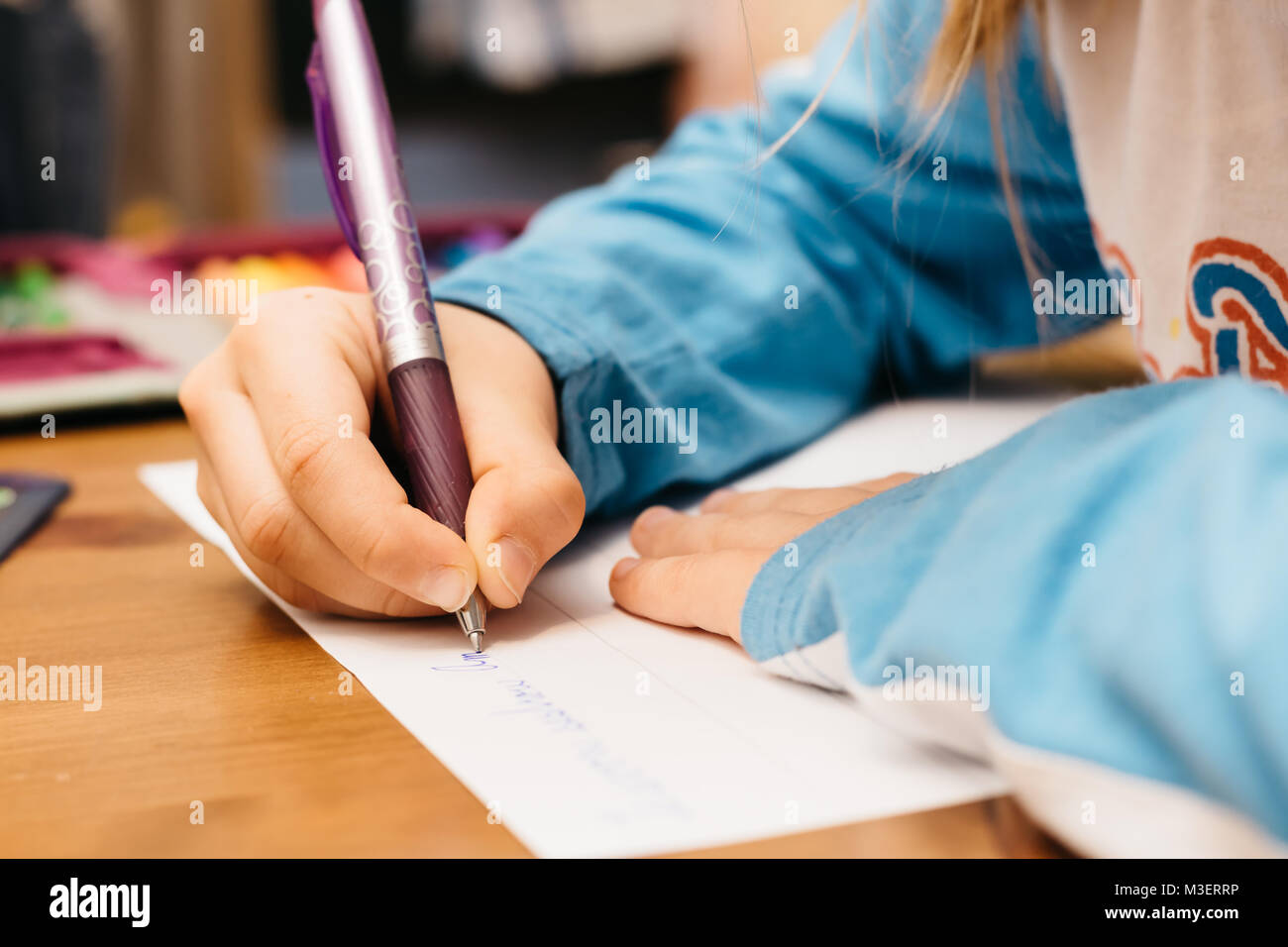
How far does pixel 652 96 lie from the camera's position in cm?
288

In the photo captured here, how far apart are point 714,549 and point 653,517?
4 centimetres

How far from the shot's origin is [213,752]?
0.94ft

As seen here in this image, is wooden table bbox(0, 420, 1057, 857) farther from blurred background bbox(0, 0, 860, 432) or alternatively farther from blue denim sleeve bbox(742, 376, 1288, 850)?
blurred background bbox(0, 0, 860, 432)

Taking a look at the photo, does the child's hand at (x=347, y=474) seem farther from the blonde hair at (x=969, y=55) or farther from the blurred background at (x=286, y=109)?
the blurred background at (x=286, y=109)

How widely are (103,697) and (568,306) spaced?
0.76 ft

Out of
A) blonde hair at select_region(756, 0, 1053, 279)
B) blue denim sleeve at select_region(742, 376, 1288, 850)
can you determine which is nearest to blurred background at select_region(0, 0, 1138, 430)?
blonde hair at select_region(756, 0, 1053, 279)

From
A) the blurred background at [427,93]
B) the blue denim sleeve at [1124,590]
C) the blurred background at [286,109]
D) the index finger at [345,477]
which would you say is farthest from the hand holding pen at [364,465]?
the blurred background at [427,93]

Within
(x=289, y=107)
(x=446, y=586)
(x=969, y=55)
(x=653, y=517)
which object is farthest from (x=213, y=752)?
(x=289, y=107)

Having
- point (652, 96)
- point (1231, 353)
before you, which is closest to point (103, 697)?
point (1231, 353)

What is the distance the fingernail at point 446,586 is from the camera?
0.34 meters

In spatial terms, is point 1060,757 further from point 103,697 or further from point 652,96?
point 652,96

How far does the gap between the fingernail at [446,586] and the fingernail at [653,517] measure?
0.33 ft

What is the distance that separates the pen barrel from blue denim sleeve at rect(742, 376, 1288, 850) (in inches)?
5.0
